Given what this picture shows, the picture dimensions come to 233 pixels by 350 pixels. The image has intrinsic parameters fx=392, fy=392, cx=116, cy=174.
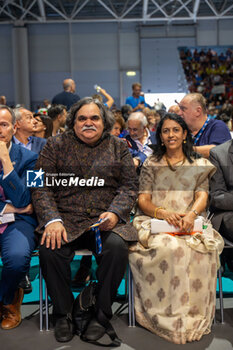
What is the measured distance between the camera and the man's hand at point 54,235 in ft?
8.18

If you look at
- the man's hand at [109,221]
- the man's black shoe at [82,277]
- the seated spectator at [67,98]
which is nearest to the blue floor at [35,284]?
the man's black shoe at [82,277]

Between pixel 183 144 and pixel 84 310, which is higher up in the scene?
pixel 183 144

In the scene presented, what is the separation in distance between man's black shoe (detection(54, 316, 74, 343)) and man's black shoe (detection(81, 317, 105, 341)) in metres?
0.09

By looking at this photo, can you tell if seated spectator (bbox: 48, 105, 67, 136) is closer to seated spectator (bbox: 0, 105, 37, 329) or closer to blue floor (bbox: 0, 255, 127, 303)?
blue floor (bbox: 0, 255, 127, 303)

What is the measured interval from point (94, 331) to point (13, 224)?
0.89 metres

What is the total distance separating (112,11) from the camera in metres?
13.2

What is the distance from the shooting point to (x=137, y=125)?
4109 mm

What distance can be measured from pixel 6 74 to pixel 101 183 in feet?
41.8

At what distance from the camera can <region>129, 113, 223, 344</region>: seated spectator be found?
7.95ft

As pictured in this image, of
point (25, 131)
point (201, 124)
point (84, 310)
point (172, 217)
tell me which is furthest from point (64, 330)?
point (201, 124)

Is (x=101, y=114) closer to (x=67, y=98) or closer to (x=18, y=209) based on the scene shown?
(x=18, y=209)

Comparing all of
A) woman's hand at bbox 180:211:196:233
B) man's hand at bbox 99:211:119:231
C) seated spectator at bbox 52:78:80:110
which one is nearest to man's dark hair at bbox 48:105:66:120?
seated spectator at bbox 52:78:80:110

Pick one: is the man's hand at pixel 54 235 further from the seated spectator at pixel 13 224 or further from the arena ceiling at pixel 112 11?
the arena ceiling at pixel 112 11

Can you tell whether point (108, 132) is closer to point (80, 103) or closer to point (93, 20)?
point (80, 103)
